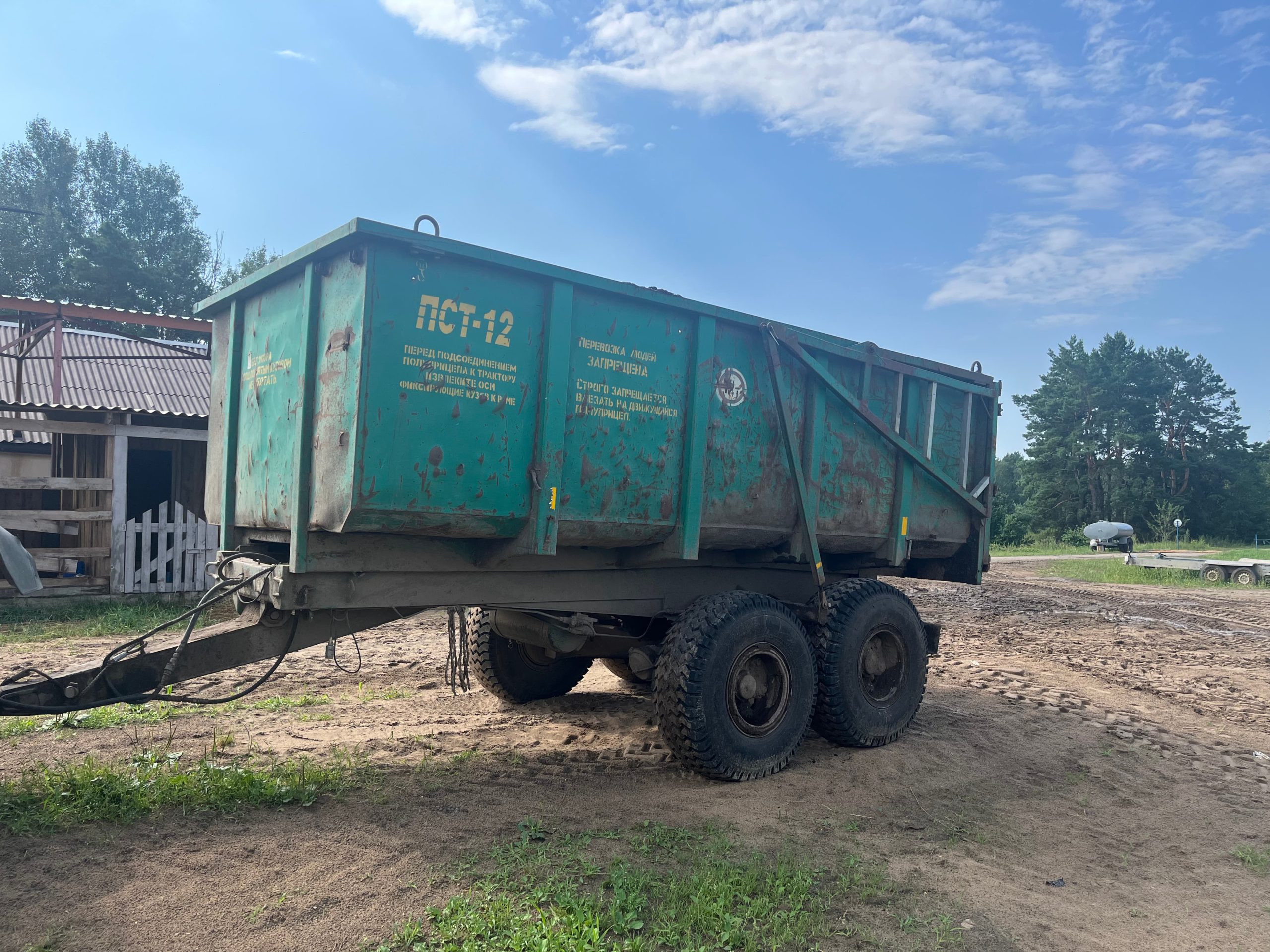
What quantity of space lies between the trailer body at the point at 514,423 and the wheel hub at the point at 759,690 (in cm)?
69

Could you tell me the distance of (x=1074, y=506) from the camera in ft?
175

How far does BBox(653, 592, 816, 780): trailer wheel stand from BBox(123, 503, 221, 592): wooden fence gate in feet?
26.9

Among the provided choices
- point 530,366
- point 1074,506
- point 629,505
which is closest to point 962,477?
point 629,505

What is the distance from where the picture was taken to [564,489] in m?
4.51

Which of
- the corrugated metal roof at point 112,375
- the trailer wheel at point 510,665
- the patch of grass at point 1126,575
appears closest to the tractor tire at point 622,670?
the trailer wheel at point 510,665

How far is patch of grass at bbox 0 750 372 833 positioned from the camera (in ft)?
12.3

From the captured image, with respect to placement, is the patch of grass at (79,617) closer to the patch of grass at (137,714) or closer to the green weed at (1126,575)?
the patch of grass at (137,714)

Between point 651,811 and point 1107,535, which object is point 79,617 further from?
point 1107,535

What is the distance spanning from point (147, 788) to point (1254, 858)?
5.28 metres

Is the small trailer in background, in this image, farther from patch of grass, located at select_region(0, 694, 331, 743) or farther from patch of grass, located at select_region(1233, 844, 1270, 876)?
patch of grass, located at select_region(0, 694, 331, 743)

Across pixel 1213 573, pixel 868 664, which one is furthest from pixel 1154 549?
pixel 868 664

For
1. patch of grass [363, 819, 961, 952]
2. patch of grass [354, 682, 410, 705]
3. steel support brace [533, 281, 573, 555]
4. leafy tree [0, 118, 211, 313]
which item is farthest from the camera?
leafy tree [0, 118, 211, 313]

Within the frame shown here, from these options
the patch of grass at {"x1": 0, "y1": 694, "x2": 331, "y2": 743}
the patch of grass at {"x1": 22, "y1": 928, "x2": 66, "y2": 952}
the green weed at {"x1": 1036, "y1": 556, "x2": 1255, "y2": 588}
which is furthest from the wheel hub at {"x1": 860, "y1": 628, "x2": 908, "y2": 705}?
the green weed at {"x1": 1036, "y1": 556, "x2": 1255, "y2": 588}

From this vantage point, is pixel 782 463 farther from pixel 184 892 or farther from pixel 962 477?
pixel 184 892
